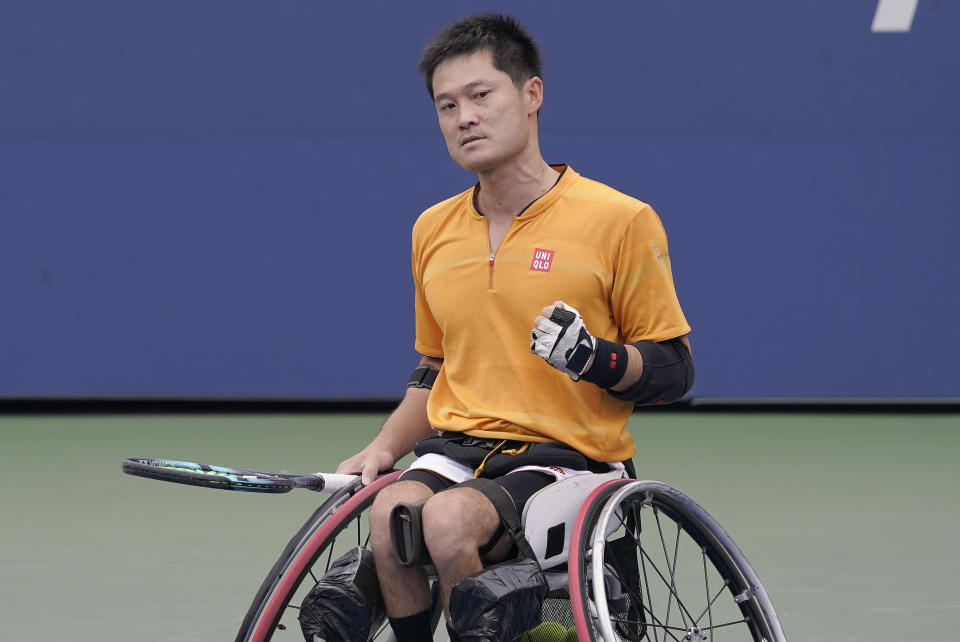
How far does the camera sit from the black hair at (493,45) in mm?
2715

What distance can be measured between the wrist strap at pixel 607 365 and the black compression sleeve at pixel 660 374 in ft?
0.24

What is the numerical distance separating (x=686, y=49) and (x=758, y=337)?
1.53 m

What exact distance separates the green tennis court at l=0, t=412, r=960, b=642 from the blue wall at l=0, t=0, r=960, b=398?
0.44 meters

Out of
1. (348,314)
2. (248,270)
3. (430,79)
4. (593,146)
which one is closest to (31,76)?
(248,270)

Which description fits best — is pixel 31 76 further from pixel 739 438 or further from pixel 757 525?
pixel 757 525

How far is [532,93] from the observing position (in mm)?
2781

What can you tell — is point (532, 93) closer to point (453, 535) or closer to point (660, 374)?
point (660, 374)

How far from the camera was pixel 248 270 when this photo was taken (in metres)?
7.87

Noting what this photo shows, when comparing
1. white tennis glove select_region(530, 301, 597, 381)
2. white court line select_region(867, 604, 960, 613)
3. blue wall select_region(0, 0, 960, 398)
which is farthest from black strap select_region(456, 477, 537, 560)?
blue wall select_region(0, 0, 960, 398)

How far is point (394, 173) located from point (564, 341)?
5.53 m

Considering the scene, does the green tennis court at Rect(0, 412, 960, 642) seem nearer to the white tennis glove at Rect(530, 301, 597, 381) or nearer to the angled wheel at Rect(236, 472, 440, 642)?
the angled wheel at Rect(236, 472, 440, 642)

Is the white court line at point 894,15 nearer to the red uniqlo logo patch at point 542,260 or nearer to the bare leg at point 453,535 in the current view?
the red uniqlo logo patch at point 542,260

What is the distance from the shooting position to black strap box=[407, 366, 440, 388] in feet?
9.64

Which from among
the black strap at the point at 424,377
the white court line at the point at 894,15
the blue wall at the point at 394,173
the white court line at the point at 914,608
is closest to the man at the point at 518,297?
the black strap at the point at 424,377
